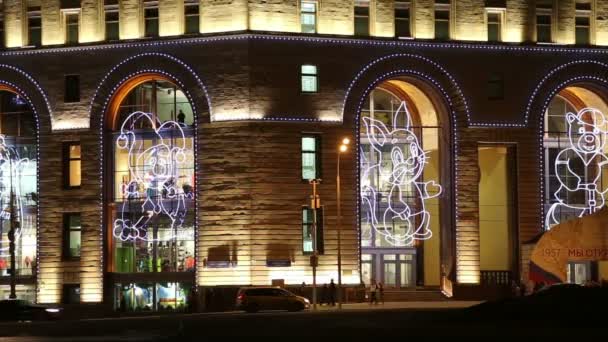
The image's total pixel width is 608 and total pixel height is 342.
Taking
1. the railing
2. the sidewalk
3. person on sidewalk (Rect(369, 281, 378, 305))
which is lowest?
the sidewalk

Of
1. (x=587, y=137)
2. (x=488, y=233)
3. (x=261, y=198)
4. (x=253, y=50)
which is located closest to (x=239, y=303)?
(x=261, y=198)

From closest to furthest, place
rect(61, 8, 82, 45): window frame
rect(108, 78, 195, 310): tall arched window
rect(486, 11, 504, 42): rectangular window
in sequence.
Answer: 1. rect(108, 78, 195, 310): tall arched window
2. rect(61, 8, 82, 45): window frame
3. rect(486, 11, 504, 42): rectangular window

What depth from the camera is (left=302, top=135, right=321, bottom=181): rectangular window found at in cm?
8625

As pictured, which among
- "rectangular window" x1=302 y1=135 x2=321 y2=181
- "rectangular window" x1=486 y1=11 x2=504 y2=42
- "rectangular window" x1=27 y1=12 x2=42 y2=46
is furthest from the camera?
"rectangular window" x1=27 y1=12 x2=42 y2=46

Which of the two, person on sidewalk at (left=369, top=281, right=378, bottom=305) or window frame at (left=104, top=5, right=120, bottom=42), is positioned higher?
window frame at (left=104, top=5, right=120, bottom=42)

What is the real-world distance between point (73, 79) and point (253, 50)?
41.7 feet

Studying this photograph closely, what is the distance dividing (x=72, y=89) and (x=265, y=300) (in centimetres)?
2210

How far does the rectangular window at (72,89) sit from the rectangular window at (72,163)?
9.54 feet

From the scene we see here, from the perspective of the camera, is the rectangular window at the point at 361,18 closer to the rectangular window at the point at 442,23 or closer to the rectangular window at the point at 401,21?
the rectangular window at the point at 401,21

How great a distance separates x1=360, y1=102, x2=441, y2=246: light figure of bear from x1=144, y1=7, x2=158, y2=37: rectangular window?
48.9ft

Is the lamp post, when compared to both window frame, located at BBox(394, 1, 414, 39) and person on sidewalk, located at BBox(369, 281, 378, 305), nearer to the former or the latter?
person on sidewalk, located at BBox(369, 281, 378, 305)

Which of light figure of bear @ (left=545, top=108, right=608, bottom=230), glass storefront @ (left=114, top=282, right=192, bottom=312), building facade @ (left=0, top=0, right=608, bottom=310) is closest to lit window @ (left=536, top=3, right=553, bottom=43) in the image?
building facade @ (left=0, top=0, right=608, bottom=310)

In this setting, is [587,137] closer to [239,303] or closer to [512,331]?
[239,303]

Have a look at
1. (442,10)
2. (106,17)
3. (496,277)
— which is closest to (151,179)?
(106,17)
